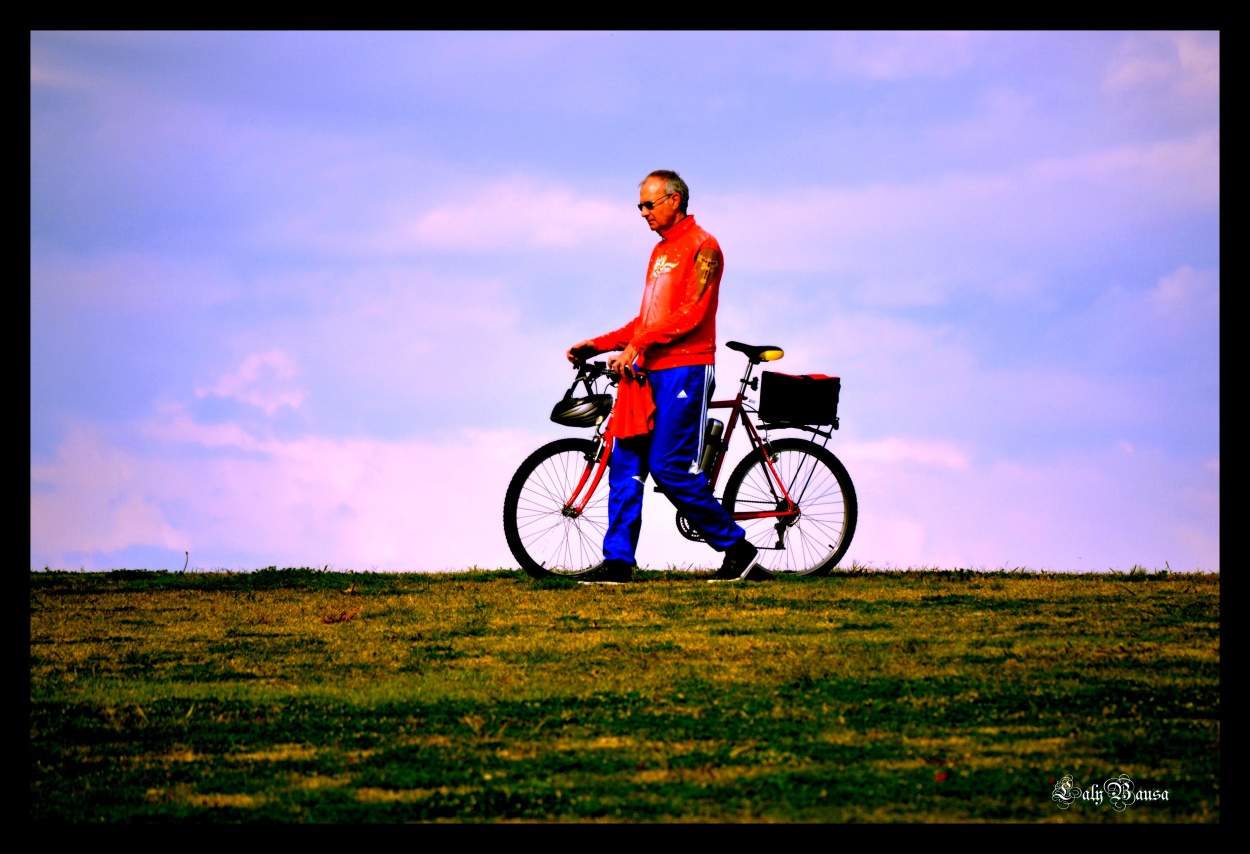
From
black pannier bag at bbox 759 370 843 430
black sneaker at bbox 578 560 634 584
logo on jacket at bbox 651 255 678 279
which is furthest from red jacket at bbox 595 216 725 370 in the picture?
A: black sneaker at bbox 578 560 634 584

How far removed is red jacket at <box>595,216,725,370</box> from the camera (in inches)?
360

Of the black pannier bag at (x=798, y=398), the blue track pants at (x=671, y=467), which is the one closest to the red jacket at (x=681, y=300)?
the blue track pants at (x=671, y=467)

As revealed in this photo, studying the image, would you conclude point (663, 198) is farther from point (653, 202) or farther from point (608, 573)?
point (608, 573)

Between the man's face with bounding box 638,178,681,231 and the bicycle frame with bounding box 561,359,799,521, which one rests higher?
the man's face with bounding box 638,178,681,231

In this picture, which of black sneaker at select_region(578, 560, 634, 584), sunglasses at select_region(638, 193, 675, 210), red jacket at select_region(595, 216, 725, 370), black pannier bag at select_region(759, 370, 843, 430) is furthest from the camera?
black pannier bag at select_region(759, 370, 843, 430)

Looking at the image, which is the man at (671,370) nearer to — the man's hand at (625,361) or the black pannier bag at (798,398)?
the man's hand at (625,361)

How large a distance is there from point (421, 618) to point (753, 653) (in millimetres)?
2436

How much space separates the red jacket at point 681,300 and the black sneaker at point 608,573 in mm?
1401

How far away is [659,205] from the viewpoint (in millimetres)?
9258

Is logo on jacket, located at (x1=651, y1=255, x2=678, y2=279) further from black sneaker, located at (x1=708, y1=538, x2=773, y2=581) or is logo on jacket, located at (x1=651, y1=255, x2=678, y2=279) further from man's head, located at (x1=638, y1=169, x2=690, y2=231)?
black sneaker, located at (x1=708, y1=538, x2=773, y2=581)

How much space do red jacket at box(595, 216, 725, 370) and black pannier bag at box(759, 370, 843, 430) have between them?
2.26 ft

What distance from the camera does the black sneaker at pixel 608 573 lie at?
960 centimetres

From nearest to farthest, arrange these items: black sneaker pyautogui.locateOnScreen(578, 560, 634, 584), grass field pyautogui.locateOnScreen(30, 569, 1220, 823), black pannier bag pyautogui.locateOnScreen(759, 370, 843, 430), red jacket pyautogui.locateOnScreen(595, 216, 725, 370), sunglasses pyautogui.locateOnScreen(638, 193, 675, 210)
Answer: grass field pyautogui.locateOnScreen(30, 569, 1220, 823) → red jacket pyautogui.locateOnScreen(595, 216, 725, 370) → sunglasses pyautogui.locateOnScreen(638, 193, 675, 210) → black sneaker pyautogui.locateOnScreen(578, 560, 634, 584) → black pannier bag pyautogui.locateOnScreen(759, 370, 843, 430)
